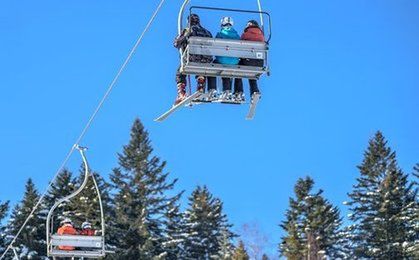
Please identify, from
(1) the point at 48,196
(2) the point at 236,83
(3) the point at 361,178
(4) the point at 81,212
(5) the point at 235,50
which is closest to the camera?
(5) the point at 235,50

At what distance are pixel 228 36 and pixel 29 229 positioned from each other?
3699 cm

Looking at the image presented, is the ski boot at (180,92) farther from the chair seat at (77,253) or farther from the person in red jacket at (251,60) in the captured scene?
the chair seat at (77,253)

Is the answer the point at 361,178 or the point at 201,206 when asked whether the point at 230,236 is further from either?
the point at 361,178

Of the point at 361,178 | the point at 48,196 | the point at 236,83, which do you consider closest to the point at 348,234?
the point at 361,178

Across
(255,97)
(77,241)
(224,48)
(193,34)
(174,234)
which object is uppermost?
(174,234)

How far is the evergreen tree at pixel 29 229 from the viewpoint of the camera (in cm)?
4828

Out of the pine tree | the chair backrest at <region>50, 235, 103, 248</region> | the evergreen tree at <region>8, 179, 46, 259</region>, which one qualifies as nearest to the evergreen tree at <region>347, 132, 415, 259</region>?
the pine tree

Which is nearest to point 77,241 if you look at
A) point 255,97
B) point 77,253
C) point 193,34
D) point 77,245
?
point 77,245

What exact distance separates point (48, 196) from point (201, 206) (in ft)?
35.2

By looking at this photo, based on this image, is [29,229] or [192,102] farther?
[29,229]

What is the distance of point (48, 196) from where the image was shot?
51562mm

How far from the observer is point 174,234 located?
49969 millimetres

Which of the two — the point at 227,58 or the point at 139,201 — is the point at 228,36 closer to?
the point at 227,58

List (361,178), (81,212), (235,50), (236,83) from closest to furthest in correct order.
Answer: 1. (235,50)
2. (236,83)
3. (81,212)
4. (361,178)
